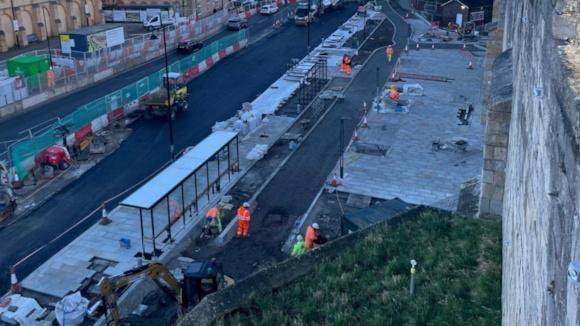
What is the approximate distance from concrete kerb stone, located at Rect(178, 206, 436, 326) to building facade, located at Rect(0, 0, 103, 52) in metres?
41.5

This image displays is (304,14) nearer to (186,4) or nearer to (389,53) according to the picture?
(186,4)

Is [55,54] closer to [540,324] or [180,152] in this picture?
[180,152]

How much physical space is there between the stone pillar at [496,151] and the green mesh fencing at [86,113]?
19.3 m

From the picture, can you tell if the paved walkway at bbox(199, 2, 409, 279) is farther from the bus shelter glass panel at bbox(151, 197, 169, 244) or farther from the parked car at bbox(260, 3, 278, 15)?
the parked car at bbox(260, 3, 278, 15)

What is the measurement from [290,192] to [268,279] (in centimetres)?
963

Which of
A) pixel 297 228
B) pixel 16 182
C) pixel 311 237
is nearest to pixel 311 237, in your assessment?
pixel 311 237

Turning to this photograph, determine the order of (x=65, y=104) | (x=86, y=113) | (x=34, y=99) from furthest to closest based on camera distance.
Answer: (x=65, y=104) → (x=34, y=99) → (x=86, y=113)

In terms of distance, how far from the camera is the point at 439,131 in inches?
1289

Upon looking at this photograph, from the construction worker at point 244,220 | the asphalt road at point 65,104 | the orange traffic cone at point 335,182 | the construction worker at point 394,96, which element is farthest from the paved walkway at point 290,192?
the asphalt road at point 65,104

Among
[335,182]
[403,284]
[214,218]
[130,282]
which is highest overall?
[403,284]

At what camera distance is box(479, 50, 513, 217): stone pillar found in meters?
15.5

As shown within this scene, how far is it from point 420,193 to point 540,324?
1972 centimetres

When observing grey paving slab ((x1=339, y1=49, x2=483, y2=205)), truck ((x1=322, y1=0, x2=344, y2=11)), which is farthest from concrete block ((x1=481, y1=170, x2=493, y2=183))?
truck ((x1=322, y1=0, x2=344, y2=11))

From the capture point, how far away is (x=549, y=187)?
595cm
